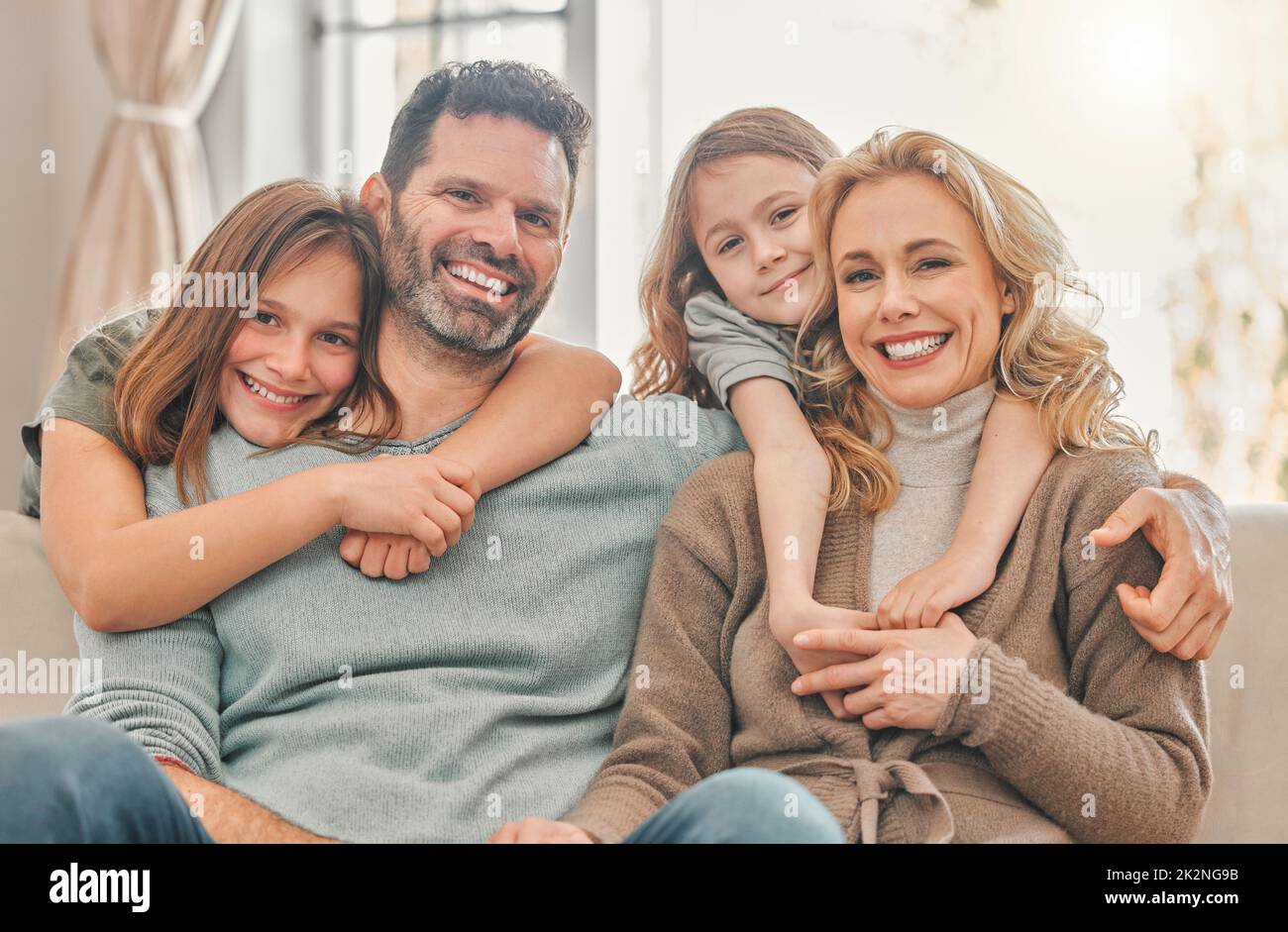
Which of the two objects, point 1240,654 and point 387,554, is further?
point 1240,654

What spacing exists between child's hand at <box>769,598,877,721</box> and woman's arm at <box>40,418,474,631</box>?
1.15 feet

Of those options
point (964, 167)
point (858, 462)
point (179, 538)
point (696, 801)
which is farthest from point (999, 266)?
point (179, 538)

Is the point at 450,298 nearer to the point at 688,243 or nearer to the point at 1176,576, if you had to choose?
the point at 688,243

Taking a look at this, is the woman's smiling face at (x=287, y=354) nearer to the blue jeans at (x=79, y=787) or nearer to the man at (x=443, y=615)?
the man at (x=443, y=615)

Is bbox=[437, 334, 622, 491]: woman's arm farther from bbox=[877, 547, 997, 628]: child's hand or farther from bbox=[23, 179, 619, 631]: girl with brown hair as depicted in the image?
bbox=[877, 547, 997, 628]: child's hand

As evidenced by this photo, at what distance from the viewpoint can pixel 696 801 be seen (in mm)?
933

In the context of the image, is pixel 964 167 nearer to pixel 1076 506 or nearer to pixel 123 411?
pixel 1076 506

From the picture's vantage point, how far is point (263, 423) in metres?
1.34

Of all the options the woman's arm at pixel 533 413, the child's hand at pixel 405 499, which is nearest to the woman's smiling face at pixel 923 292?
the woman's arm at pixel 533 413

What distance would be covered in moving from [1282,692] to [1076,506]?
396mm

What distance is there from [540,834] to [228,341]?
26.0 inches

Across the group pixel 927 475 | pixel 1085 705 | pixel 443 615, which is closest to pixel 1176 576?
pixel 1085 705
